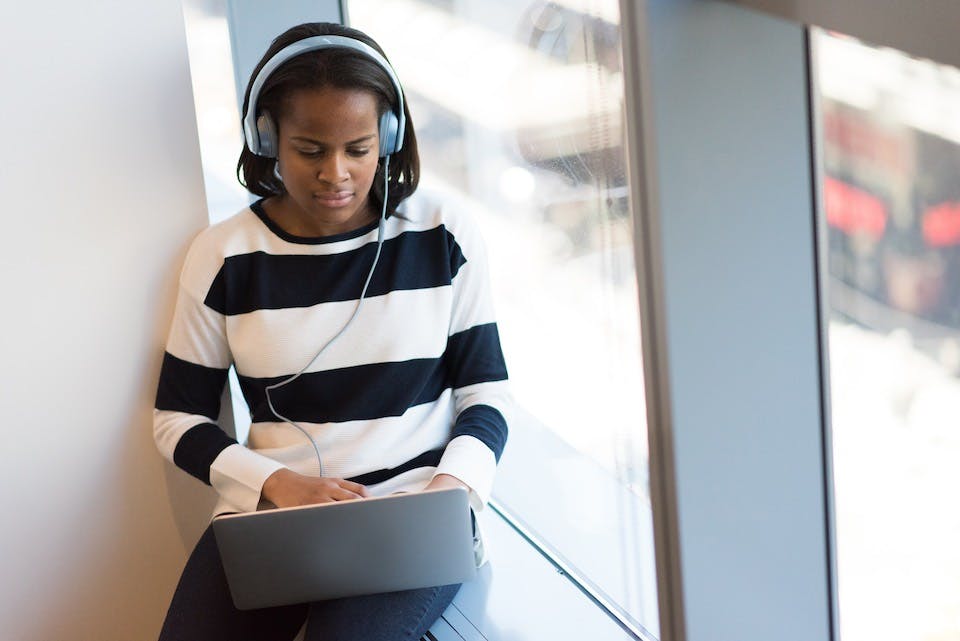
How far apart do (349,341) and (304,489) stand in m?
0.21

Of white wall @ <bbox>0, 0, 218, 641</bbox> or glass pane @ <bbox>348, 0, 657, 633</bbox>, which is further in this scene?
white wall @ <bbox>0, 0, 218, 641</bbox>

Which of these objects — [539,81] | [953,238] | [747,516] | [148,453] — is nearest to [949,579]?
[747,516]

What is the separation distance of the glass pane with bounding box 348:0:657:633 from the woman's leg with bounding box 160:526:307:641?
0.42m

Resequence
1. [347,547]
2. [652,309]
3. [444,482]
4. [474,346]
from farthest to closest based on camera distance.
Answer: [474,346] < [444,482] < [347,547] < [652,309]

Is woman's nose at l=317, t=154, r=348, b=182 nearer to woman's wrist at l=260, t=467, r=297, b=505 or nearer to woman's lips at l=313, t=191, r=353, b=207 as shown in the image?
woman's lips at l=313, t=191, r=353, b=207

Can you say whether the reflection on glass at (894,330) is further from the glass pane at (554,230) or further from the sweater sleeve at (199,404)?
the sweater sleeve at (199,404)

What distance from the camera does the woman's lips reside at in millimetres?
1304

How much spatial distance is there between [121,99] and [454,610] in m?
0.83

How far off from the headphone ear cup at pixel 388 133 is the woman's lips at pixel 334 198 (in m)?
0.08

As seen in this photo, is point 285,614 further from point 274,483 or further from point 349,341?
point 349,341

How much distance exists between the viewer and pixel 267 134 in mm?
1302

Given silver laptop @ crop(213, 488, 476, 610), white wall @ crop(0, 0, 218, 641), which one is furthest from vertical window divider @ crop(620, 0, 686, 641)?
white wall @ crop(0, 0, 218, 641)

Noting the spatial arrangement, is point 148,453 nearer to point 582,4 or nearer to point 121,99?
point 121,99

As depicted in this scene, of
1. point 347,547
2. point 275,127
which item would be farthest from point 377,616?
point 275,127
